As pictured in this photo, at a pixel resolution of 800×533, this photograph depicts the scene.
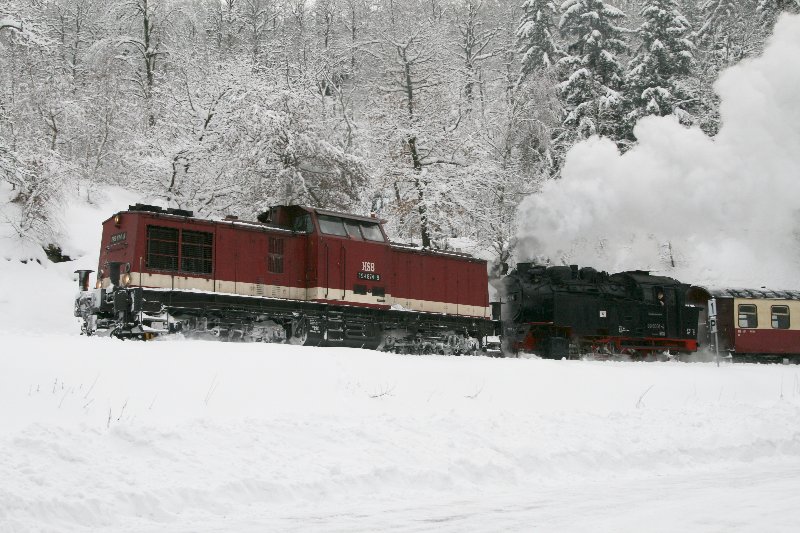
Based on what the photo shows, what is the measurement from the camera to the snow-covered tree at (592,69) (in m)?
38.7

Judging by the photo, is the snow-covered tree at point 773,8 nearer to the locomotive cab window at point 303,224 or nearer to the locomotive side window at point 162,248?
the locomotive cab window at point 303,224

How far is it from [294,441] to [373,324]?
11497mm

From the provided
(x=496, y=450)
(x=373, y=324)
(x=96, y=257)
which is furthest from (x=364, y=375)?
(x=96, y=257)

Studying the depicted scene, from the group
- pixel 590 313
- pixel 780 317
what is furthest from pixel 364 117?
pixel 780 317

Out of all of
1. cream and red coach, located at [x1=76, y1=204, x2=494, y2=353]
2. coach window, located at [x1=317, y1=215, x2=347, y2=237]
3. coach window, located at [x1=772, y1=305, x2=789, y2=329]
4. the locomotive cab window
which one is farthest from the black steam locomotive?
the locomotive cab window

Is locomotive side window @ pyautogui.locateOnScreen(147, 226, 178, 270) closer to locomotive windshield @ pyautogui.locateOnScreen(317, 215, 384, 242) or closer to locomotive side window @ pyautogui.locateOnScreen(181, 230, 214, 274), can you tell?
locomotive side window @ pyautogui.locateOnScreen(181, 230, 214, 274)

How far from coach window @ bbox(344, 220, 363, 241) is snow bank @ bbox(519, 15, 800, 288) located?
916 centimetres

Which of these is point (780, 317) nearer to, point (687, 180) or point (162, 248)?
point (687, 180)

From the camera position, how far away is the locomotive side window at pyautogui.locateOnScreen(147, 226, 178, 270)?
17484 millimetres

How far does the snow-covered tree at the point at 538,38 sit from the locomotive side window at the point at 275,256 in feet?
83.8

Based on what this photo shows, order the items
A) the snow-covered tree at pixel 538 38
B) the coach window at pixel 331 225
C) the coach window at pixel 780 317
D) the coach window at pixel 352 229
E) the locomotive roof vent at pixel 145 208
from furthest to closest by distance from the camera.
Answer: the snow-covered tree at pixel 538 38 → the coach window at pixel 780 317 → the coach window at pixel 352 229 → the coach window at pixel 331 225 → the locomotive roof vent at pixel 145 208

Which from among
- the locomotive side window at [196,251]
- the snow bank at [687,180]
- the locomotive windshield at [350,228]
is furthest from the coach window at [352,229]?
the snow bank at [687,180]

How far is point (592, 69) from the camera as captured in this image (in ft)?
134

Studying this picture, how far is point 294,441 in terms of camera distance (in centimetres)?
884
